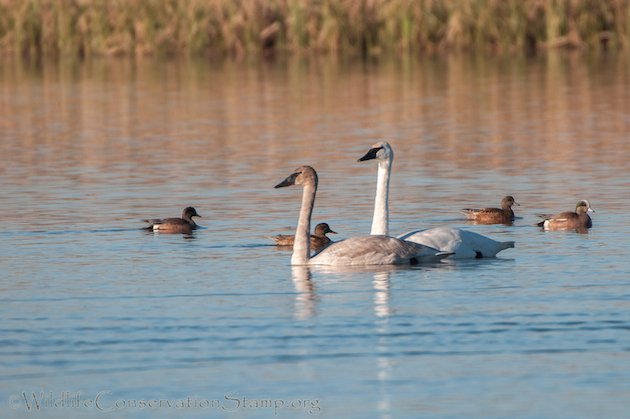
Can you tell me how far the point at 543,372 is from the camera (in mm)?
9938

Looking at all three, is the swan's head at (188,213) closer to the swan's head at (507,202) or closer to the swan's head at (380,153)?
the swan's head at (380,153)

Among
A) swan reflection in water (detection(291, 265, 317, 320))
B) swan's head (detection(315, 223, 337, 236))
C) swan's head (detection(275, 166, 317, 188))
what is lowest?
swan reflection in water (detection(291, 265, 317, 320))

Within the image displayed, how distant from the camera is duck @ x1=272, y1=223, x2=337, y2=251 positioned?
15.6m

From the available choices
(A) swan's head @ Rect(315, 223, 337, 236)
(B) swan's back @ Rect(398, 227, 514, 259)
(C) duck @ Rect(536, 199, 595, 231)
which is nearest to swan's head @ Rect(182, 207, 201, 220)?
(A) swan's head @ Rect(315, 223, 337, 236)

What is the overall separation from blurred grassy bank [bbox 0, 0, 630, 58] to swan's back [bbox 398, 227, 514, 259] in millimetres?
30443

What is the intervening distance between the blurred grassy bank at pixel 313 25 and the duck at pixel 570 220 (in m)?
28.3

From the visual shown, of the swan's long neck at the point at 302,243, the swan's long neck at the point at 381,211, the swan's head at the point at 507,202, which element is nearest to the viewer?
the swan's long neck at the point at 302,243

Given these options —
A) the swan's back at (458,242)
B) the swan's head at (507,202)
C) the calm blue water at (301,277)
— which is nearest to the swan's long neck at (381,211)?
the swan's back at (458,242)

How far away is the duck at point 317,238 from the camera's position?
1563 centimetres

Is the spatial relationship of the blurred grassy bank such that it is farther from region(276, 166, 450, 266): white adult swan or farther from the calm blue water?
region(276, 166, 450, 266): white adult swan

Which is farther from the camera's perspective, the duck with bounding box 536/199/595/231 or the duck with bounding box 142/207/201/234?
the duck with bounding box 142/207/201/234

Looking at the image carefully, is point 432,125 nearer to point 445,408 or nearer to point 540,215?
point 540,215

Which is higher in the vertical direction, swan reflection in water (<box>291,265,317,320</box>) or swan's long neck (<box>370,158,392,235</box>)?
swan's long neck (<box>370,158,392,235</box>)

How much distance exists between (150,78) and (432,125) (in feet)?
48.7
